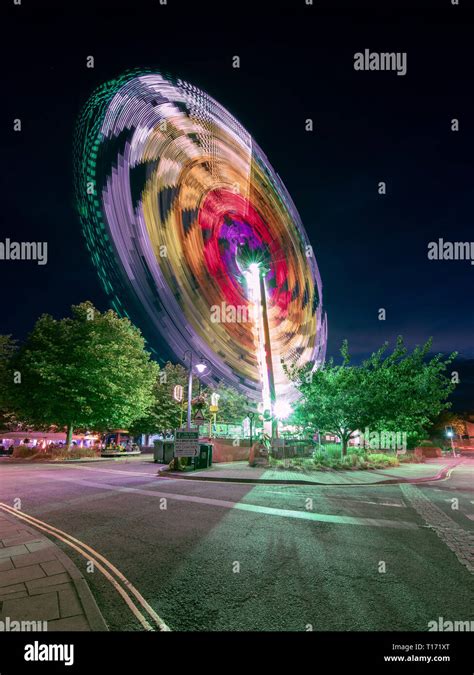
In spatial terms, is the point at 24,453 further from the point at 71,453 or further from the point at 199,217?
the point at 199,217

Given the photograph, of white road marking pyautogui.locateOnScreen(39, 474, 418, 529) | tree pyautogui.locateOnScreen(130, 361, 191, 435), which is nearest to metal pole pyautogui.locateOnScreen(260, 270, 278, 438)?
white road marking pyautogui.locateOnScreen(39, 474, 418, 529)

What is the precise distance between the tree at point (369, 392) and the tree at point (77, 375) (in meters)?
16.5

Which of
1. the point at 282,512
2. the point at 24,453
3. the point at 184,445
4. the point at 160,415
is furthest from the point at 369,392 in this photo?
the point at 160,415

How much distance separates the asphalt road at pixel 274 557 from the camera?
147 inches

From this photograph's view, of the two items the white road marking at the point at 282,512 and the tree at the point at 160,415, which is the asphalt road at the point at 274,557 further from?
the tree at the point at 160,415

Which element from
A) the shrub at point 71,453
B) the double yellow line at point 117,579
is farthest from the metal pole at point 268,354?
the double yellow line at point 117,579

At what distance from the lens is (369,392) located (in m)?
22.9

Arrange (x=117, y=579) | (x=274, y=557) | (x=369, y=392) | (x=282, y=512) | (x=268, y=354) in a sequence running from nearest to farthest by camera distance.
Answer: (x=117, y=579) → (x=274, y=557) → (x=282, y=512) → (x=369, y=392) → (x=268, y=354)

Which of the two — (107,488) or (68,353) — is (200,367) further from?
(68,353)

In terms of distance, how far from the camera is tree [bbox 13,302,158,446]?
103 feet

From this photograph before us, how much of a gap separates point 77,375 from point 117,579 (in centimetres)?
2993

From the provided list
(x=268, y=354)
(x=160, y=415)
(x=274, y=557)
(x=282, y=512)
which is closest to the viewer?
(x=274, y=557)
